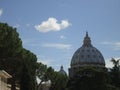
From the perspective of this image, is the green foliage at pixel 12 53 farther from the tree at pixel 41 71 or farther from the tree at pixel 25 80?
the tree at pixel 41 71

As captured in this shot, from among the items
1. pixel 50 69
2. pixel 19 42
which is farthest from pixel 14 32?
pixel 50 69

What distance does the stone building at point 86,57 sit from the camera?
17350cm

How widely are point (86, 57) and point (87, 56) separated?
64 centimetres

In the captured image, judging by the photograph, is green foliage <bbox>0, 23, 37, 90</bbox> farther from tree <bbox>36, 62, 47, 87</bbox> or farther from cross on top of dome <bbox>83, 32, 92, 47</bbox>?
cross on top of dome <bbox>83, 32, 92, 47</bbox>

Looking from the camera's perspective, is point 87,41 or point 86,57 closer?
point 86,57

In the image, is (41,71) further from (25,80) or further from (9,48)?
(25,80)

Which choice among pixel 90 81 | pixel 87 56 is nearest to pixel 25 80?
pixel 90 81

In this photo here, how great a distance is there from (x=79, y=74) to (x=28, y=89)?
1723 centimetres

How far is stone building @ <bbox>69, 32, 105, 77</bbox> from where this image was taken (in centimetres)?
17350

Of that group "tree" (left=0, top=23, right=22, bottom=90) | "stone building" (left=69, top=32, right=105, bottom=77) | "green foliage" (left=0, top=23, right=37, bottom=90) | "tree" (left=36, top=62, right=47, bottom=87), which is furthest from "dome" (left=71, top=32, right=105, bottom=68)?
"tree" (left=0, top=23, right=22, bottom=90)

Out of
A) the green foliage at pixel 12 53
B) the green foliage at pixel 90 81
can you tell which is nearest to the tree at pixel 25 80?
the green foliage at pixel 12 53

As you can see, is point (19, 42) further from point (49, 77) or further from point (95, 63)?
point (95, 63)

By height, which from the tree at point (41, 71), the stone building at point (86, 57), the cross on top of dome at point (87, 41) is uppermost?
the cross on top of dome at point (87, 41)

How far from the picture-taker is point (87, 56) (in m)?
177
